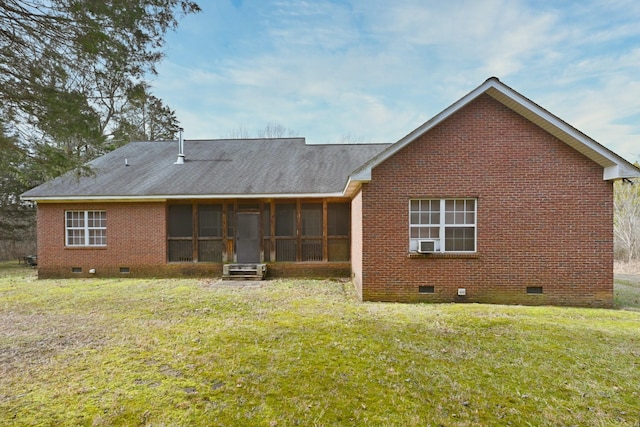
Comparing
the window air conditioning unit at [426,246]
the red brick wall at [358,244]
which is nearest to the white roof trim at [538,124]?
the red brick wall at [358,244]

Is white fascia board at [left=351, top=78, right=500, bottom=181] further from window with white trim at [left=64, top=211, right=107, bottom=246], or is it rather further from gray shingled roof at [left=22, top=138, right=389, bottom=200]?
window with white trim at [left=64, top=211, right=107, bottom=246]

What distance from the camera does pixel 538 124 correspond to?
815 centimetres

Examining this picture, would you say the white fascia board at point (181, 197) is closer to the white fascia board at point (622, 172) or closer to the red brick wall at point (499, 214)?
the red brick wall at point (499, 214)

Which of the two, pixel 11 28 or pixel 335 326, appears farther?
pixel 335 326

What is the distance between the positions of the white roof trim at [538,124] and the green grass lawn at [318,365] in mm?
3382

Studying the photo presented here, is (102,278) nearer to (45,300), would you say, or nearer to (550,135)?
(45,300)

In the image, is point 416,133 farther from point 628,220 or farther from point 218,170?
point 628,220

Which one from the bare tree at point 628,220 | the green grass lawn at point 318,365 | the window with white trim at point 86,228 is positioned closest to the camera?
the green grass lawn at point 318,365

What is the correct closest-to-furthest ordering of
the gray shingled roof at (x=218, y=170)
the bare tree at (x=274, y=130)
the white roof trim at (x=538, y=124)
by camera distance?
1. the white roof trim at (x=538, y=124)
2. the gray shingled roof at (x=218, y=170)
3. the bare tree at (x=274, y=130)

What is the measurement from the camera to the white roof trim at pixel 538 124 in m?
7.57

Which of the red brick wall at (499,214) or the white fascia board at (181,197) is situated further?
the white fascia board at (181,197)

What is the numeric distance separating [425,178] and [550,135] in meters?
3.36

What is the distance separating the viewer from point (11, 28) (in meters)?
4.90

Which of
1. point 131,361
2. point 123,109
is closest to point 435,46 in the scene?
point 123,109
